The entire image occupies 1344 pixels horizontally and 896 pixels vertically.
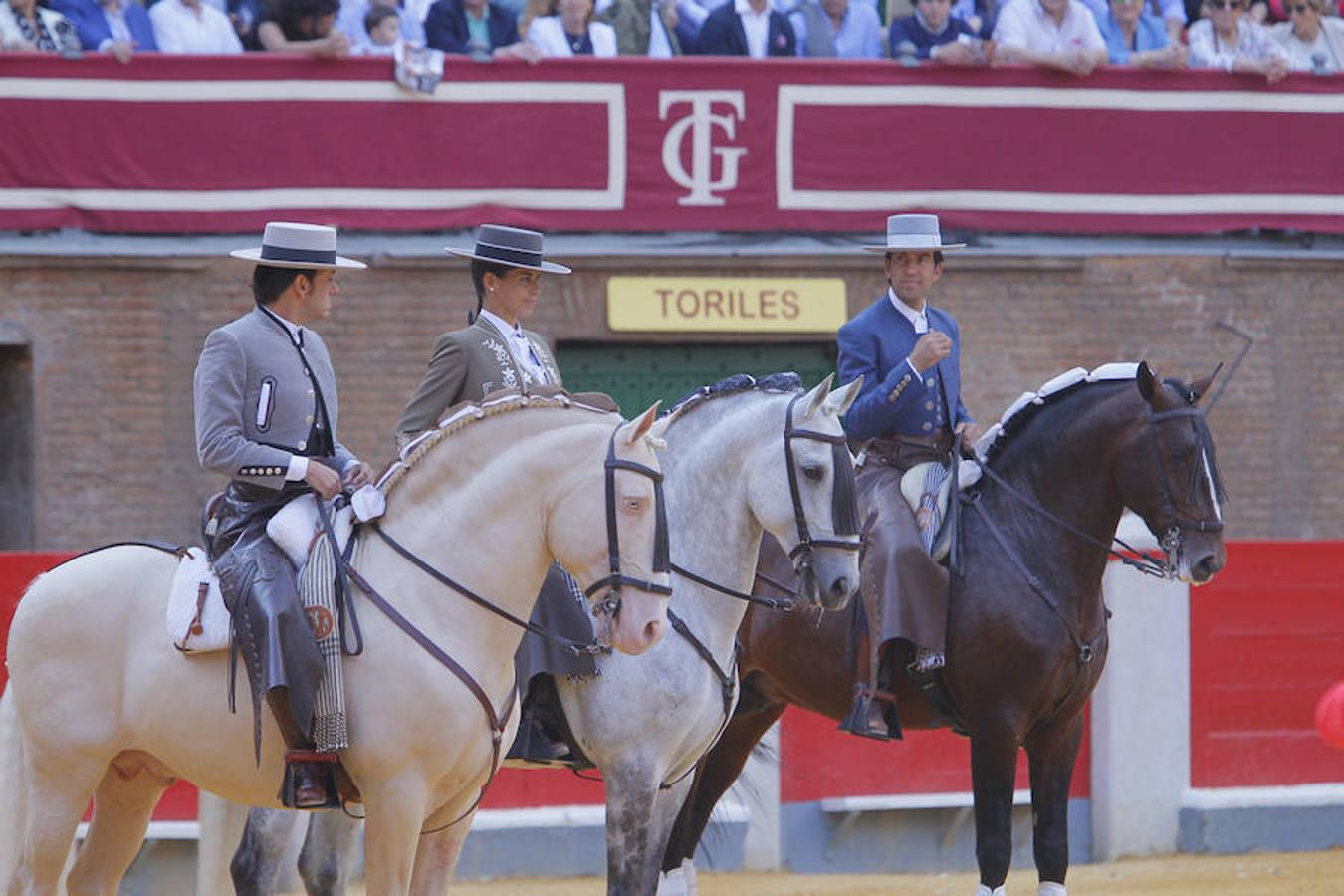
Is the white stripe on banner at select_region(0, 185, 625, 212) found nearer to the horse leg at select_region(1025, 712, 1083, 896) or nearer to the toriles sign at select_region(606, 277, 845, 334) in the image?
the toriles sign at select_region(606, 277, 845, 334)

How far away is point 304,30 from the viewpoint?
42.1 ft

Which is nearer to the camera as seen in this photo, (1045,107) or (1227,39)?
(1045,107)

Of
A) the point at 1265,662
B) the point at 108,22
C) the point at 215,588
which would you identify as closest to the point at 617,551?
the point at 215,588

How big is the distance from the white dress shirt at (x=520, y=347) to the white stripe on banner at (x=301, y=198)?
6360mm

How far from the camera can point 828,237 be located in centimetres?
1338

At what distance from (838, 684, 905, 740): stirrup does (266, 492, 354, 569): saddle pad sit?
2.51m

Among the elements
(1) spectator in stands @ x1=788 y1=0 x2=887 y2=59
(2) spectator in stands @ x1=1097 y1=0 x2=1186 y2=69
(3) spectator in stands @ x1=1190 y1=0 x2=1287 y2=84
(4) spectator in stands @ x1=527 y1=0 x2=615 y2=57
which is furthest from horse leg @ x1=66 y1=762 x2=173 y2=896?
(3) spectator in stands @ x1=1190 y1=0 x2=1287 y2=84

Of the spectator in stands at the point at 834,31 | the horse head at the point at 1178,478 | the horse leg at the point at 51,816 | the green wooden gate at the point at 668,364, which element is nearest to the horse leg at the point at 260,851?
the horse leg at the point at 51,816

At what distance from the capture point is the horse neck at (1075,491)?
23.5ft

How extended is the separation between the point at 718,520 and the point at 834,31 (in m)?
8.22

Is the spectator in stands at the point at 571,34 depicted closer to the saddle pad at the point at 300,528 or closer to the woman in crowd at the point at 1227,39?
the woman in crowd at the point at 1227,39

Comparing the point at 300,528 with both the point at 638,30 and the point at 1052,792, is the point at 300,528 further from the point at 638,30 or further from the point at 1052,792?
the point at 638,30

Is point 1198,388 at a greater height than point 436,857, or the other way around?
point 1198,388

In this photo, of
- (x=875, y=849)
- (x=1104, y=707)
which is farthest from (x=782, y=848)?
(x=1104, y=707)
